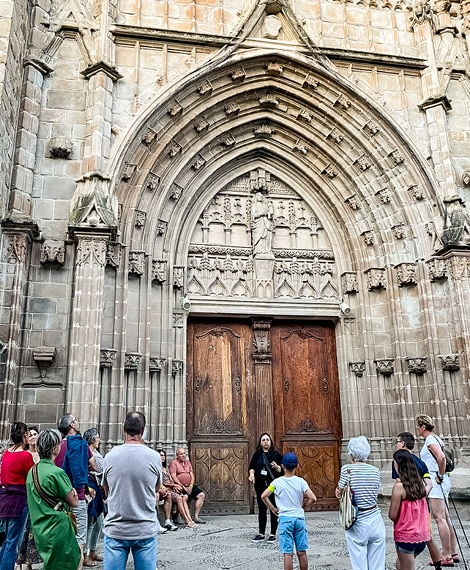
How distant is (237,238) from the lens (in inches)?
482

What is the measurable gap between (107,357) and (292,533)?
5.32 meters

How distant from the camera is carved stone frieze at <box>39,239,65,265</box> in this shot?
31.5ft

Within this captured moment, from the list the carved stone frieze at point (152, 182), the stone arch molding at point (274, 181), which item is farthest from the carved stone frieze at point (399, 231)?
the carved stone frieze at point (152, 182)

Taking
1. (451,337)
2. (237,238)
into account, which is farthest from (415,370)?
(237,238)

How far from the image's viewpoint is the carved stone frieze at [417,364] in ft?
35.7

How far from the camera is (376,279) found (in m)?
11.7

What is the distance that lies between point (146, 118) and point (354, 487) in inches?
324

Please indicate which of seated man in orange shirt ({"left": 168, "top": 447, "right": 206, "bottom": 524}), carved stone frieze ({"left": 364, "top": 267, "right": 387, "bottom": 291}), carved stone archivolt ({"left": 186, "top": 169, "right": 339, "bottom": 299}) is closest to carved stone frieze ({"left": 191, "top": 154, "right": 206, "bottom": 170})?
carved stone archivolt ({"left": 186, "top": 169, "right": 339, "bottom": 299})

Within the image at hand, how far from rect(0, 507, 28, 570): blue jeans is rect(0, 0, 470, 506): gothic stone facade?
3385 mm

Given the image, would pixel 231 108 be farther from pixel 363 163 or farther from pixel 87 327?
pixel 87 327

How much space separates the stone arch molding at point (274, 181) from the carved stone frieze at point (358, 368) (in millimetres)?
1498

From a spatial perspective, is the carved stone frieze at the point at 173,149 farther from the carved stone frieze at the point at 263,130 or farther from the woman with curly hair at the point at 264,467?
the woman with curly hair at the point at 264,467

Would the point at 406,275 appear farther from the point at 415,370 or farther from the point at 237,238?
the point at 237,238

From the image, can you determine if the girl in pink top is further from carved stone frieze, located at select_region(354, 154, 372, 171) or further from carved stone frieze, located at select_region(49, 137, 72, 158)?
carved stone frieze, located at select_region(354, 154, 372, 171)
